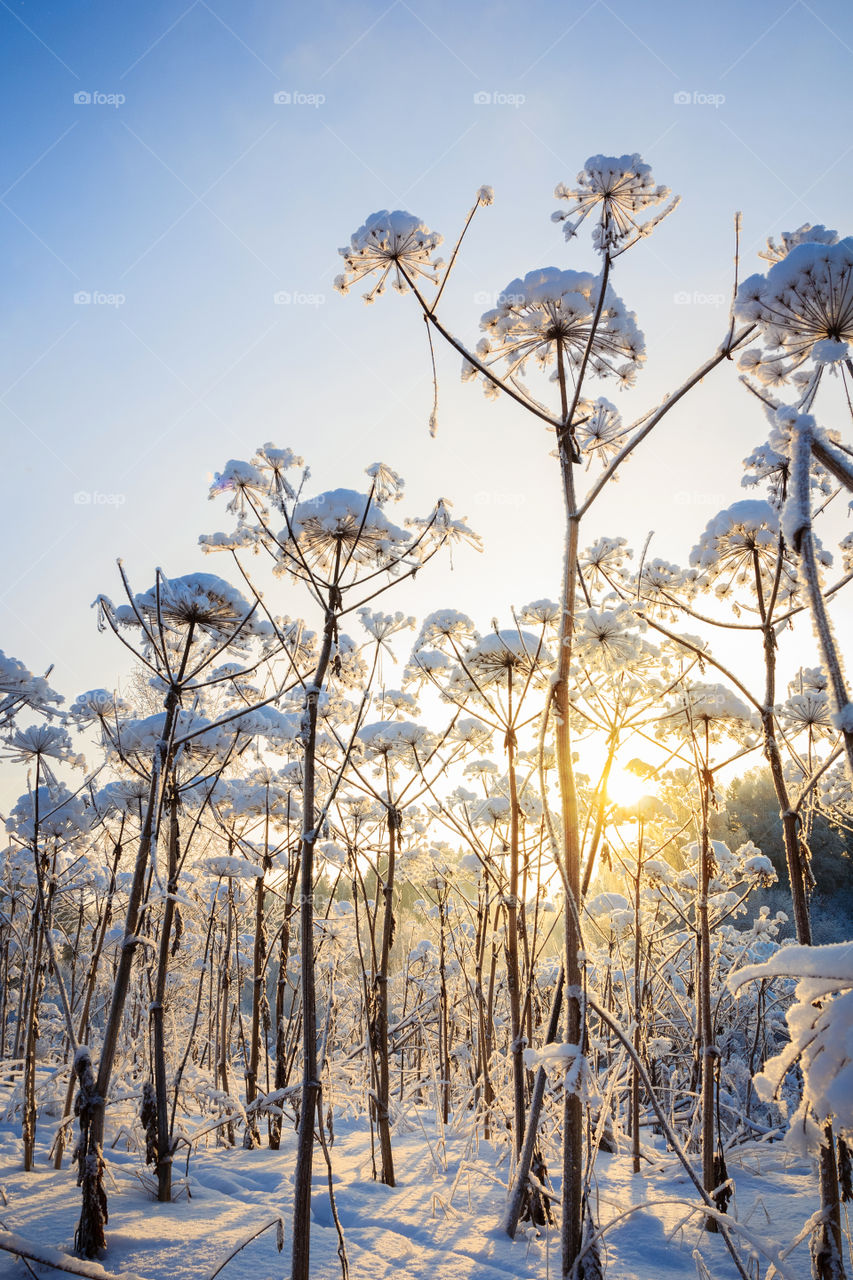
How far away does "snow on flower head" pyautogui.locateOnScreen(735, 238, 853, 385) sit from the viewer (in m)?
1.80

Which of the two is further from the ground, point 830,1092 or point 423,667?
point 423,667

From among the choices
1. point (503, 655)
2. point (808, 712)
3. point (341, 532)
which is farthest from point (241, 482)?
point (808, 712)

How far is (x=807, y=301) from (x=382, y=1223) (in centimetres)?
563

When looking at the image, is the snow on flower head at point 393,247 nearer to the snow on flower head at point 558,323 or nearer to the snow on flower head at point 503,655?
the snow on flower head at point 558,323

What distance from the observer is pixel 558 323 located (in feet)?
9.14

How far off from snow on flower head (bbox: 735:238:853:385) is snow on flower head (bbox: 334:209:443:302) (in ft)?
4.80

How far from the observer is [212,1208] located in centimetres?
398

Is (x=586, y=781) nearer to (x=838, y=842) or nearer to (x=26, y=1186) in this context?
(x=26, y=1186)

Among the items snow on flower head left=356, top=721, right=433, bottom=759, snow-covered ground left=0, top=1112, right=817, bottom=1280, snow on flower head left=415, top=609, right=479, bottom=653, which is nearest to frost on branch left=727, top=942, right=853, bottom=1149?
snow-covered ground left=0, top=1112, right=817, bottom=1280

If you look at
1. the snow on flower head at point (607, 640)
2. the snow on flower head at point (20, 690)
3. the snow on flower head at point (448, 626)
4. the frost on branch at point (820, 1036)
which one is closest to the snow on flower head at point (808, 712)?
the snow on flower head at point (607, 640)

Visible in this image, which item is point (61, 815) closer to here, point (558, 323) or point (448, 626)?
point (448, 626)

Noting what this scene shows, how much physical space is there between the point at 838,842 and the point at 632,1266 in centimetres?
3034

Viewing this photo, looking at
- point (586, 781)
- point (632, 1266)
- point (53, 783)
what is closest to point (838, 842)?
point (586, 781)

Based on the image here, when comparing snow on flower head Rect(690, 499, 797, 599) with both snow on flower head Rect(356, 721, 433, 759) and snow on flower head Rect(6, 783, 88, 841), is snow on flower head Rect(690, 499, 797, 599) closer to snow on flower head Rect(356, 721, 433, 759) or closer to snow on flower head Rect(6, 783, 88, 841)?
snow on flower head Rect(356, 721, 433, 759)
